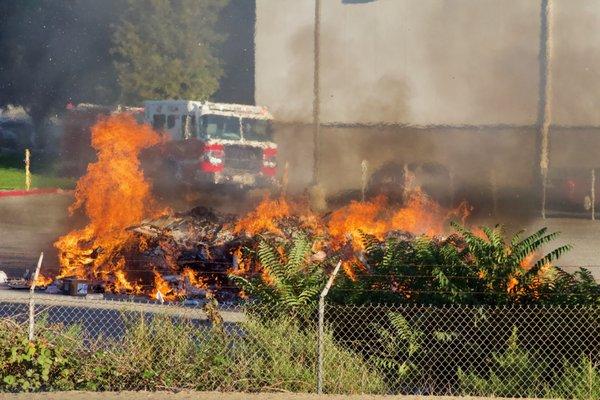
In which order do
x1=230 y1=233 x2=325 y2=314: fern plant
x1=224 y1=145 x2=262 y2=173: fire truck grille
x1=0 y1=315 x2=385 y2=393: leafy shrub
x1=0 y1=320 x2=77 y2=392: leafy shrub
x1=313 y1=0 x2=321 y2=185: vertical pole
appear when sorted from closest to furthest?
x1=0 y1=320 x2=77 y2=392: leafy shrub < x1=0 y1=315 x2=385 y2=393: leafy shrub < x1=230 y1=233 x2=325 y2=314: fern plant < x1=224 y1=145 x2=262 y2=173: fire truck grille < x1=313 y1=0 x2=321 y2=185: vertical pole

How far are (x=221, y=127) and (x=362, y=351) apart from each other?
1740 centimetres

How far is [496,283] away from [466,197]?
16501 mm

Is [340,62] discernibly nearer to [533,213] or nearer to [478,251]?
[533,213]

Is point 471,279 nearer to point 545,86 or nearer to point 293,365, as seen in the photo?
point 293,365

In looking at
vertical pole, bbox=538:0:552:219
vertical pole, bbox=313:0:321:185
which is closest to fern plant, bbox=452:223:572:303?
vertical pole, bbox=313:0:321:185

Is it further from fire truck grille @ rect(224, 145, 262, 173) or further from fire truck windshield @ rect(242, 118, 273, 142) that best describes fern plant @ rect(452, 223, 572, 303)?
fire truck windshield @ rect(242, 118, 273, 142)

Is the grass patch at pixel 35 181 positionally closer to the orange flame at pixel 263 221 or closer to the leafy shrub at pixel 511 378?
the orange flame at pixel 263 221

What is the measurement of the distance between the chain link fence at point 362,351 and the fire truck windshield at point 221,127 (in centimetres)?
1694

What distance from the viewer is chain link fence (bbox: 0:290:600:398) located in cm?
1132

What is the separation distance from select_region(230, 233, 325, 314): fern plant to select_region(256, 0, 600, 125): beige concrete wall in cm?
1703

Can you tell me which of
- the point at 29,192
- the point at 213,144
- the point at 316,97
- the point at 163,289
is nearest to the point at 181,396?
the point at 163,289

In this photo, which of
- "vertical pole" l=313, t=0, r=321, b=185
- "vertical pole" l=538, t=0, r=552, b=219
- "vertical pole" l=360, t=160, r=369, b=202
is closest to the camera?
"vertical pole" l=360, t=160, r=369, b=202

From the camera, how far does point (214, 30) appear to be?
47.6m

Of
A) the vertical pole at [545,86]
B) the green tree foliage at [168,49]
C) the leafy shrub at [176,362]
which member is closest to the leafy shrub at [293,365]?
the leafy shrub at [176,362]
